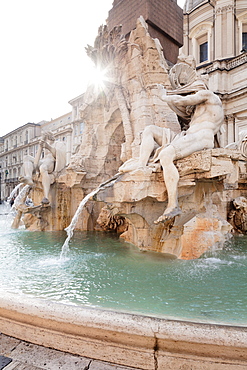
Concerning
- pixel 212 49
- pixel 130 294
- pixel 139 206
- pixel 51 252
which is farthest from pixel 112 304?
pixel 212 49

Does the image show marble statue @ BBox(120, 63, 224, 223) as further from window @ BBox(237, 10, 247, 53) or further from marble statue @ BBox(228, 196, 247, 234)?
window @ BBox(237, 10, 247, 53)

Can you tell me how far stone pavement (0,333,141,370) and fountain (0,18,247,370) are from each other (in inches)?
1.7

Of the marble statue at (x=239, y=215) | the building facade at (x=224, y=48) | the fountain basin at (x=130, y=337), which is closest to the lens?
the fountain basin at (x=130, y=337)

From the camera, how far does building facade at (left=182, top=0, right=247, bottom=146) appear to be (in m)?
21.6

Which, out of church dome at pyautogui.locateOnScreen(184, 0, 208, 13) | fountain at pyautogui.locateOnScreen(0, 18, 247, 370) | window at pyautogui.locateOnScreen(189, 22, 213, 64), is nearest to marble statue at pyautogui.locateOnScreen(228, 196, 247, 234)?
fountain at pyautogui.locateOnScreen(0, 18, 247, 370)

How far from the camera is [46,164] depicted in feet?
24.4

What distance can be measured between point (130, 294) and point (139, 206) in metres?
2.08

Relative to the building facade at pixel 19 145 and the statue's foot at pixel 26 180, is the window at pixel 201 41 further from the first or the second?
the statue's foot at pixel 26 180

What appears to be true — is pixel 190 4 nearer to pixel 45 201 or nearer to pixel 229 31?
pixel 229 31

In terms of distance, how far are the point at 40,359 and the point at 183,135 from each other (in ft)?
12.9

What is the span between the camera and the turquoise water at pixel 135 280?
7.91 ft

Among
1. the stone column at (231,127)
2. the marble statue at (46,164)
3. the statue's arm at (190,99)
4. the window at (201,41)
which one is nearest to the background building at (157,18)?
the statue's arm at (190,99)

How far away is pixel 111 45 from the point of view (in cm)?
649

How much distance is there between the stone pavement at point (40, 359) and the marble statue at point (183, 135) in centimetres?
263
